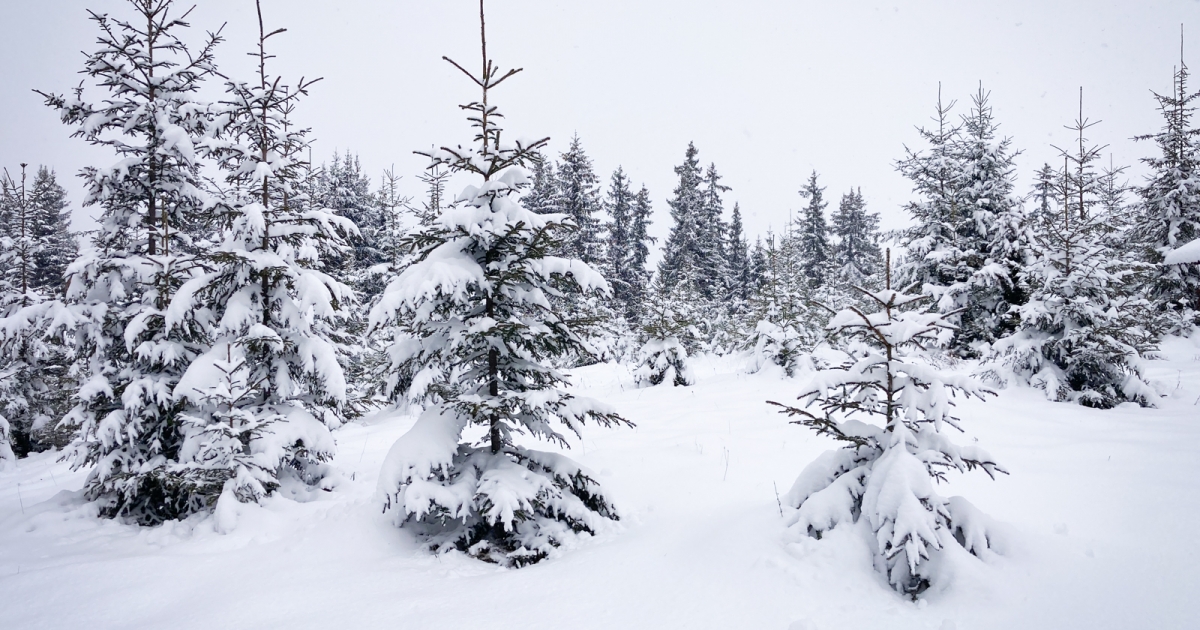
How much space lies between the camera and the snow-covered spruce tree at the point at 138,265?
6.82m

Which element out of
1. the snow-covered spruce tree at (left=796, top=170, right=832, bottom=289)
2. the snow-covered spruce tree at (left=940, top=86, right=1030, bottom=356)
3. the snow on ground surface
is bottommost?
the snow on ground surface

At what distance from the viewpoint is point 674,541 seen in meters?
4.84

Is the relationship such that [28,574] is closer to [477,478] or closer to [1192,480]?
[477,478]

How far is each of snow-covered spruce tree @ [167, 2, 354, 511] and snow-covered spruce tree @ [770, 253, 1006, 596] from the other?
596 centimetres

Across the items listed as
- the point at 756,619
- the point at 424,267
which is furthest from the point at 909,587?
the point at 424,267

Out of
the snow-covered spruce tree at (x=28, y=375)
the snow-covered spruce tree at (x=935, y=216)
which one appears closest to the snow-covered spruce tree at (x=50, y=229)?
the snow-covered spruce tree at (x=28, y=375)

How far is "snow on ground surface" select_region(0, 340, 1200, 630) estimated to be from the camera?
3.38m

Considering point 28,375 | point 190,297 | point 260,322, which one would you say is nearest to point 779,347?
point 260,322

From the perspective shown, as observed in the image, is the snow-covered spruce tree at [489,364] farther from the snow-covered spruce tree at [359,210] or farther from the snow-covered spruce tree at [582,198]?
the snow-covered spruce tree at [582,198]

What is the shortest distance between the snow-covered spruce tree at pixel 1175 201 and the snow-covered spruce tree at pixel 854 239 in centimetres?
2169

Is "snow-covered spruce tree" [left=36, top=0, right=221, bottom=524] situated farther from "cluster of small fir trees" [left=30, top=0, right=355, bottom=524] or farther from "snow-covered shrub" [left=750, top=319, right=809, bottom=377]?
"snow-covered shrub" [left=750, top=319, right=809, bottom=377]

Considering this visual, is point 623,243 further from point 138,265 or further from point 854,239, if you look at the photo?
point 138,265

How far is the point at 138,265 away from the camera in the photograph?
24.3 ft

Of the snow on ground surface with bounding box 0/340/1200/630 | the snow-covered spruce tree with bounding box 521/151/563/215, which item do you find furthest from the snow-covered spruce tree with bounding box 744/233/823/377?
the snow-covered spruce tree with bounding box 521/151/563/215
